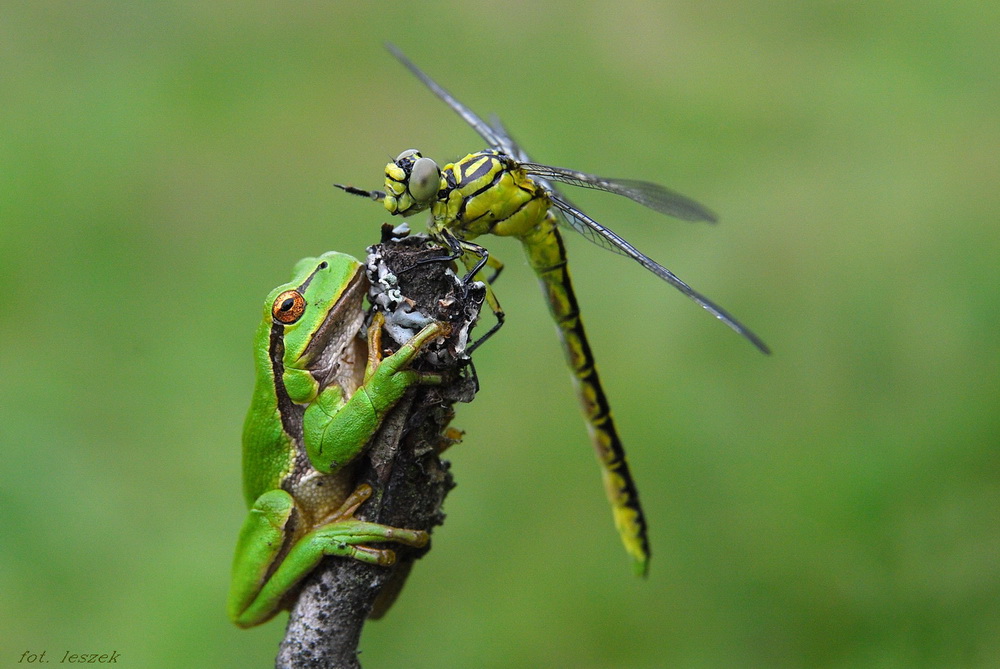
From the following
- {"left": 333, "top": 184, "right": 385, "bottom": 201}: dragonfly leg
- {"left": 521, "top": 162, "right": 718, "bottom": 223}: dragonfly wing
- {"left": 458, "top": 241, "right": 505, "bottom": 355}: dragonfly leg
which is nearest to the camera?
{"left": 458, "top": 241, "right": 505, "bottom": 355}: dragonfly leg

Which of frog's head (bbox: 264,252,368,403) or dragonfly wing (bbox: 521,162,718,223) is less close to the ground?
dragonfly wing (bbox: 521,162,718,223)

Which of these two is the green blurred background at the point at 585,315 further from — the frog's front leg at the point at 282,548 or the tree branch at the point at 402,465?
the tree branch at the point at 402,465

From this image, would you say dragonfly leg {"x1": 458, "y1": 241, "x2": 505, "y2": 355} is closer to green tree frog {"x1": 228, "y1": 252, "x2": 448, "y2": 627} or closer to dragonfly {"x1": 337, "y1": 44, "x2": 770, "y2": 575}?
dragonfly {"x1": 337, "y1": 44, "x2": 770, "y2": 575}

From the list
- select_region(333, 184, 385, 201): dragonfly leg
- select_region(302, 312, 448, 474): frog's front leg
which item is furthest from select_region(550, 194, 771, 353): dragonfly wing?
select_region(302, 312, 448, 474): frog's front leg

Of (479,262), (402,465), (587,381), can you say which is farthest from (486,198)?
(402,465)

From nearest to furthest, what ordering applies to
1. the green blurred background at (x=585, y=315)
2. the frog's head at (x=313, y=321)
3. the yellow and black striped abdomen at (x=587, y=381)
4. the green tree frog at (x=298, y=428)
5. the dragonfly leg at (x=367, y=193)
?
the green tree frog at (x=298, y=428) → the frog's head at (x=313, y=321) → the dragonfly leg at (x=367, y=193) → the yellow and black striped abdomen at (x=587, y=381) → the green blurred background at (x=585, y=315)

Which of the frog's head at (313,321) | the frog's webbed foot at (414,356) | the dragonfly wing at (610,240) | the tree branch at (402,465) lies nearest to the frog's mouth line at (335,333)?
the frog's head at (313,321)

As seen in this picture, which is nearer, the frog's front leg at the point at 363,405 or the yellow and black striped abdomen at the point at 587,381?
the frog's front leg at the point at 363,405

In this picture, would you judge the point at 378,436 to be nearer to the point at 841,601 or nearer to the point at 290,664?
the point at 290,664
